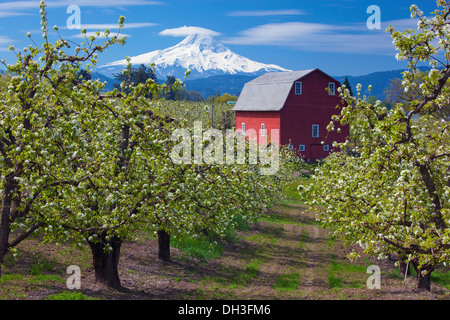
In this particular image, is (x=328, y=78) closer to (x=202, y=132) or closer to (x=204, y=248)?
(x=204, y=248)

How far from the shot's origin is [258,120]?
224 ft

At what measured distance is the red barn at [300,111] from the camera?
2522 inches

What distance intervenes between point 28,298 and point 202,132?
7.83 meters

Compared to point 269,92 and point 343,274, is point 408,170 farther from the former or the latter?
point 269,92

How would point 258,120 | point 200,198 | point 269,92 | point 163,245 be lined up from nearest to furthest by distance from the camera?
point 200,198, point 163,245, point 269,92, point 258,120

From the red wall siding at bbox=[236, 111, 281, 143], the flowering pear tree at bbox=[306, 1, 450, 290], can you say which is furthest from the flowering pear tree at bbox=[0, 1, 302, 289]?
the red wall siding at bbox=[236, 111, 281, 143]

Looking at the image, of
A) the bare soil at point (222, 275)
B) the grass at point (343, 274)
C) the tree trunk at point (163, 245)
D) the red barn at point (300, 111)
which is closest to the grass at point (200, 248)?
the bare soil at point (222, 275)

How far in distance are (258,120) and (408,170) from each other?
56097 millimetres

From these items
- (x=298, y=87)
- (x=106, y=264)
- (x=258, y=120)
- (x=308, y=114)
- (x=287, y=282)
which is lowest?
(x=287, y=282)

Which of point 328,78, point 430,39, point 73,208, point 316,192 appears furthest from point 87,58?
point 328,78

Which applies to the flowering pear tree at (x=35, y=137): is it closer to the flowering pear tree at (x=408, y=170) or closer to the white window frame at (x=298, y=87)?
the flowering pear tree at (x=408, y=170)

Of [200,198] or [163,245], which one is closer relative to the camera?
[200,198]

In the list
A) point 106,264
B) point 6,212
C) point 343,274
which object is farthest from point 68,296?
point 343,274
